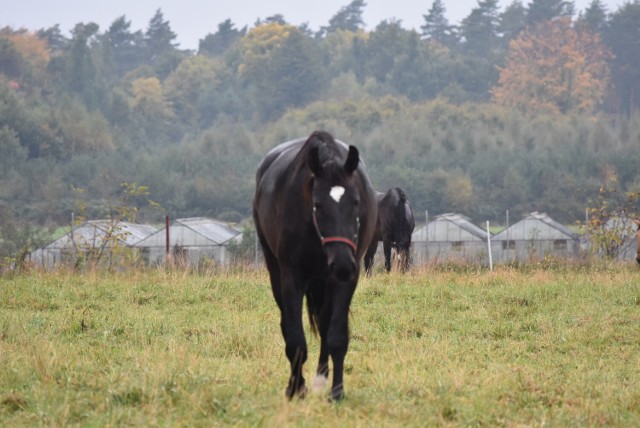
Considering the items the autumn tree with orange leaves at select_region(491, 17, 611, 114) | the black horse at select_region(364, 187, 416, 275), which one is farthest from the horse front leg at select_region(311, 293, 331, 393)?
the autumn tree with orange leaves at select_region(491, 17, 611, 114)

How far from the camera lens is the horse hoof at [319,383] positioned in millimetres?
7832

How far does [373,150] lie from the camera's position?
3167 inches

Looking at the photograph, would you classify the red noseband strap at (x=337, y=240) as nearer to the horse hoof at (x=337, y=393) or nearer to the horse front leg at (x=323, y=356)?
the horse front leg at (x=323, y=356)

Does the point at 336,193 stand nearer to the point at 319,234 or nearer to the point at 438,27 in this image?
the point at 319,234

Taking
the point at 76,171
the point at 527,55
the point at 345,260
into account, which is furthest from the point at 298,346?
the point at 527,55

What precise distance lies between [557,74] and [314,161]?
289ft

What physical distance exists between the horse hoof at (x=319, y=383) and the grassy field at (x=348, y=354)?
0.21m

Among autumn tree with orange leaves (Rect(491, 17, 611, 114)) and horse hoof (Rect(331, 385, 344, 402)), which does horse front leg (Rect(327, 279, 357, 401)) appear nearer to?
horse hoof (Rect(331, 385, 344, 402))

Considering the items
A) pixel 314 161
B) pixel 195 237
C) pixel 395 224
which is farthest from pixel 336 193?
pixel 195 237

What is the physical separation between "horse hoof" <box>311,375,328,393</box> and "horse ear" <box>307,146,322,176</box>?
1.59 meters

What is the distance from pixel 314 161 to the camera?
7285 mm

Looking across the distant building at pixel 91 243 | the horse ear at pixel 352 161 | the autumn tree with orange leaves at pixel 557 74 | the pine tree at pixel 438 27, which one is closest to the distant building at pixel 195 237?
the distant building at pixel 91 243

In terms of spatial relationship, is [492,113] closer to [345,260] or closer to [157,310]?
[157,310]

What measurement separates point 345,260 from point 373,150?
242 ft
